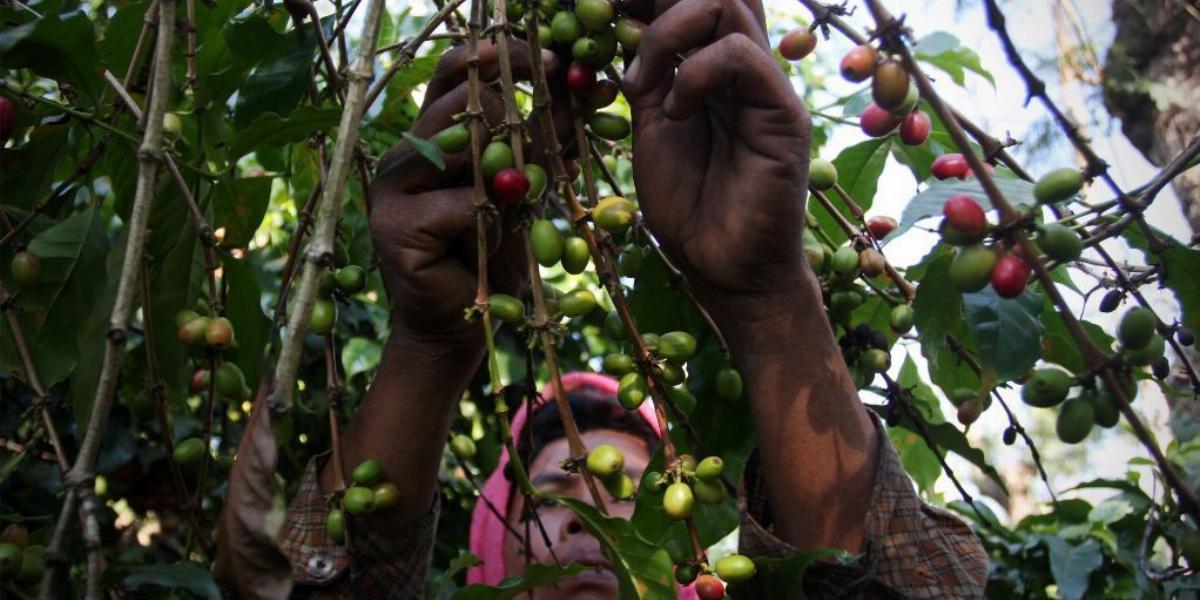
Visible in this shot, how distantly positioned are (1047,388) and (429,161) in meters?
0.82

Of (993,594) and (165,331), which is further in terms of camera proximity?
(993,594)

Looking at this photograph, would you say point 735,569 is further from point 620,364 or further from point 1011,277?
point 1011,277

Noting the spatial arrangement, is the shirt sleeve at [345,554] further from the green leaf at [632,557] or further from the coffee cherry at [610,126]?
the coffee cherry at [610,126]

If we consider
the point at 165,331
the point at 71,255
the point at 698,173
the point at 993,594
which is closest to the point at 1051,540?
the point at 993,594

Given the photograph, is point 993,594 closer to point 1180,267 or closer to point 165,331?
point 1180,267

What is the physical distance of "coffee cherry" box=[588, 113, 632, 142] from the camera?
1.38 meters

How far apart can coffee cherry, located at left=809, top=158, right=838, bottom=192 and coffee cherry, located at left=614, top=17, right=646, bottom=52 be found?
0.31 m

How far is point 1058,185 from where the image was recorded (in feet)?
3.47

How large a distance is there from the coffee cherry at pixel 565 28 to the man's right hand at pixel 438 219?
89mm

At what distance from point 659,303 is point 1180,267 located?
68 cm

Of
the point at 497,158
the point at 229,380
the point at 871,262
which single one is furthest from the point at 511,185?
the point at 229,380

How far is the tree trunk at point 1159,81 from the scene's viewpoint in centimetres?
332

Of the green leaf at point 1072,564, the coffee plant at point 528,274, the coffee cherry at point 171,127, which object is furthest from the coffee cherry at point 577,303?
the green leaf at point 1072,564

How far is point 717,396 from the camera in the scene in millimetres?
1569
